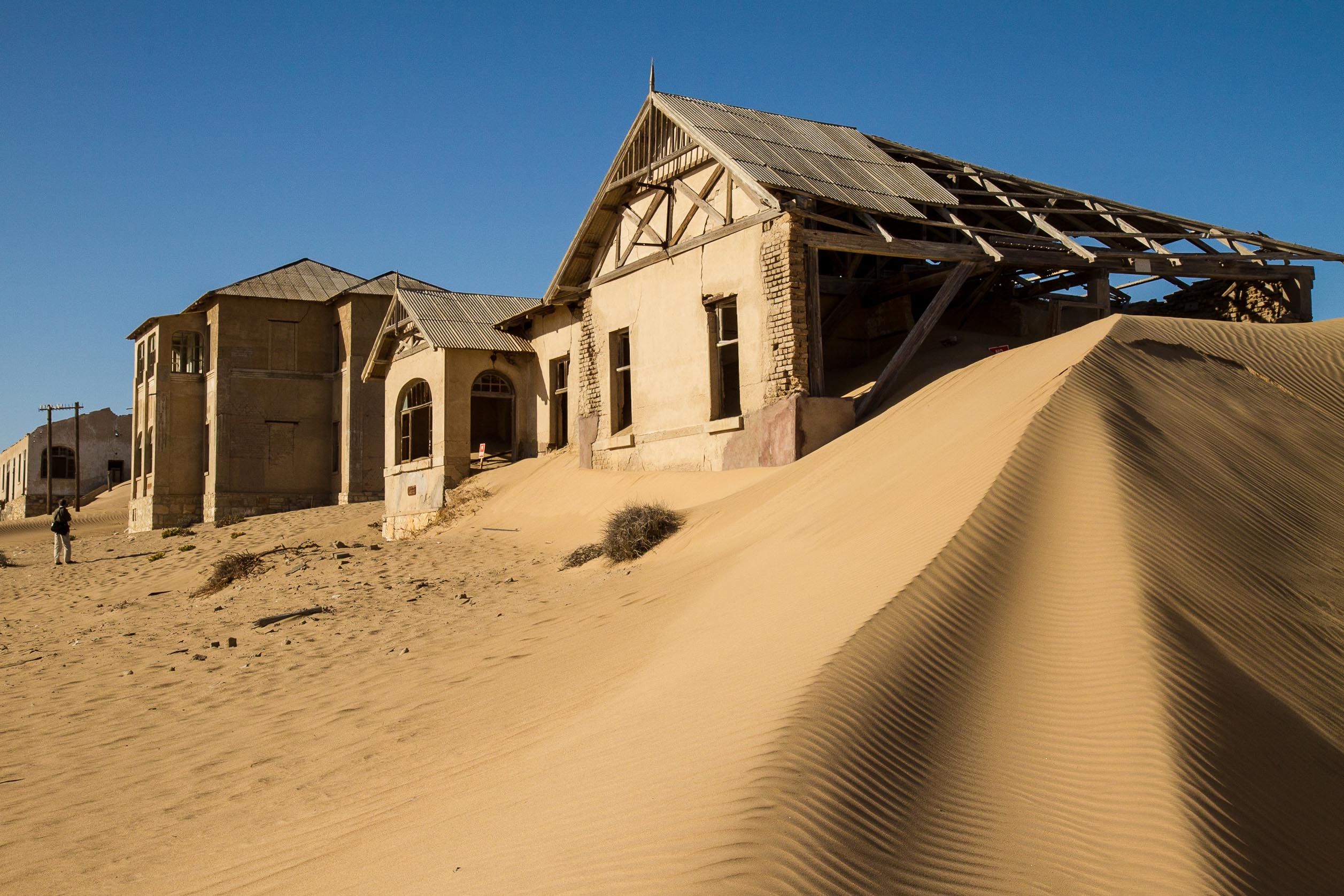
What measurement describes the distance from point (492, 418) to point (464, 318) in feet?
16.3

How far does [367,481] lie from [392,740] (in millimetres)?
23357

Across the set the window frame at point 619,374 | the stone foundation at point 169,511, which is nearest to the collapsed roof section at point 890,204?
the window frame at point 619,374

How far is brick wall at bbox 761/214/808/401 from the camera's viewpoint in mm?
14023

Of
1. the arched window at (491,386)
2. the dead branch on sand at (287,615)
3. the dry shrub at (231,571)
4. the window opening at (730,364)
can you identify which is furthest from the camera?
the arched window at (491,386)

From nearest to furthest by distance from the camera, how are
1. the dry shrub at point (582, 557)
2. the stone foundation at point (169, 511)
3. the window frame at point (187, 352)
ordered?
the dry shrub at point (582, 557) < the stone foundation at point (169, 511) < the window frame at point (187, 352)

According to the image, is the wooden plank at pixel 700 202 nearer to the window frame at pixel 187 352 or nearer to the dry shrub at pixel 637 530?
the dry shrub at pixel 637 530

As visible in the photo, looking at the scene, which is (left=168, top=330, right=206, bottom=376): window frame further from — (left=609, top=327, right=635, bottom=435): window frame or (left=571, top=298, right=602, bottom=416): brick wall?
(left=609, top=327, right=635, bottom=435): window frame

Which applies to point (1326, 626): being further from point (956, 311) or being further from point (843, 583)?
point (956, 311)

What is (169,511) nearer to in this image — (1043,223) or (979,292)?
(979,292)

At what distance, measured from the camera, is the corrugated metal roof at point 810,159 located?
1507 cm

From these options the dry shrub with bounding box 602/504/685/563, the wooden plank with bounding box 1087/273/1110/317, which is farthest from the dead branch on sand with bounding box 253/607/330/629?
the wooden plank with bounding box 1087/273/1110/317

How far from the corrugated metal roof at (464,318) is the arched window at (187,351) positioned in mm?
13054

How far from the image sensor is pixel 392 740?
274 inches

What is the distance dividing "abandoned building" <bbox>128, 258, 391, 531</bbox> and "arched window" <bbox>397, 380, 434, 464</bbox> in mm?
3366
